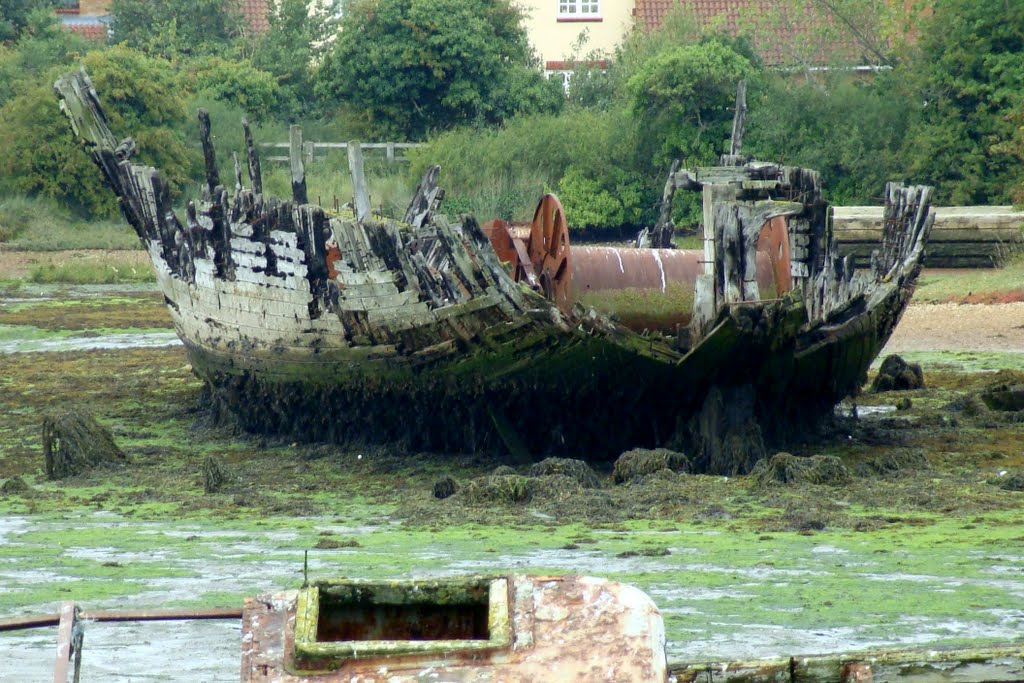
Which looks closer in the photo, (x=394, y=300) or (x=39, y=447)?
(x=394, y=300)

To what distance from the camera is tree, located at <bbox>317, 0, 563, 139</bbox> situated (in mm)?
36125

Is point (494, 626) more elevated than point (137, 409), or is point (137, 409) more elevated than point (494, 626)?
point (494, 626)

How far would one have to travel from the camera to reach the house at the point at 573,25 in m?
43.6

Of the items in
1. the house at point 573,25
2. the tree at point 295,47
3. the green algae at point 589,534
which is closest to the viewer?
the green algae at point 589,534

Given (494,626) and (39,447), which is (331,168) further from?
(494,626)

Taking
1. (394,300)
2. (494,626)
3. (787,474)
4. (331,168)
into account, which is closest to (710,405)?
(787,474)

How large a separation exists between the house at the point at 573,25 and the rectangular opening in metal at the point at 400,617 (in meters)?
37.8

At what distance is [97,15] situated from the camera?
1896 inches

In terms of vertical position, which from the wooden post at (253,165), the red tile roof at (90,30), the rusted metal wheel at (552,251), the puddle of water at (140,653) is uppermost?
the red tile roof at (90,30)

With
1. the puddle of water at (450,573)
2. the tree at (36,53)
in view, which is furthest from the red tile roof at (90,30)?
the puddle of water at (450,573)

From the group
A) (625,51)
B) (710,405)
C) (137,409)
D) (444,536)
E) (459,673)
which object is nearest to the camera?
(459,673)

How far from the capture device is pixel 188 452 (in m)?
13.4

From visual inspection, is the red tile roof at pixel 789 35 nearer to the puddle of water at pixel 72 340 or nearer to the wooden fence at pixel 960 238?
the wooden fence at pixel 960 238

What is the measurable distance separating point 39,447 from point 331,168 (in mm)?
21128
